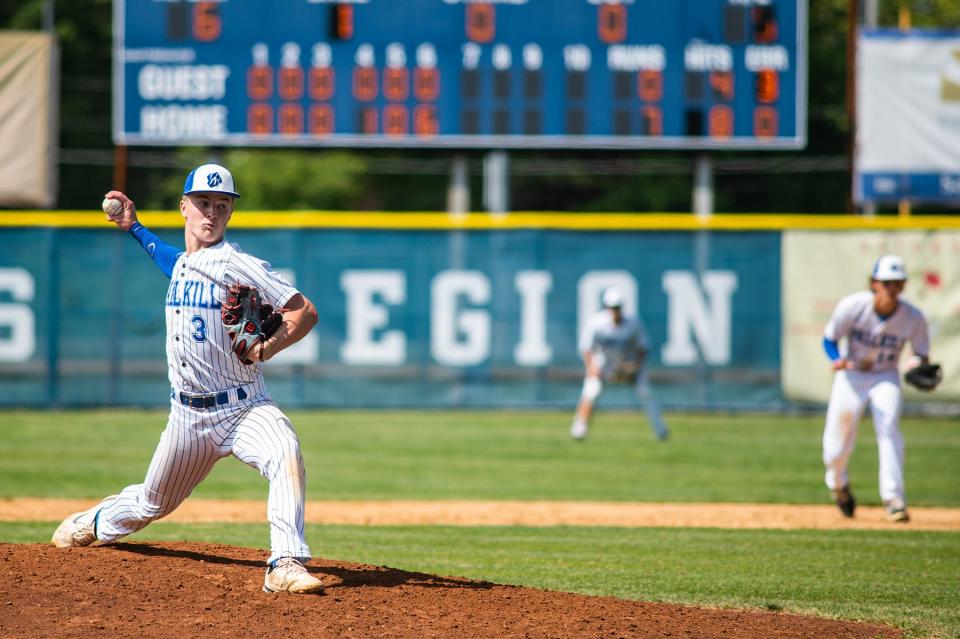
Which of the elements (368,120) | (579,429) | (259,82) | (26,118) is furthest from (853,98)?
(26,118)

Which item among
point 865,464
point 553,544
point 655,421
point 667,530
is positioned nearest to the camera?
point 553,544

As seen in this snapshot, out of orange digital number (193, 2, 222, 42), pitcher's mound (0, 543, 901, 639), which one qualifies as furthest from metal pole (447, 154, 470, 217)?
pitcher's mound (0, 543, 901, 639)

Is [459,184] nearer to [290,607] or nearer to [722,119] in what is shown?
[722,119]

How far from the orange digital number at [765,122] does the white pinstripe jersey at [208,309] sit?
Answer: 487 inches

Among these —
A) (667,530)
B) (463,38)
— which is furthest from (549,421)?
(667,530)

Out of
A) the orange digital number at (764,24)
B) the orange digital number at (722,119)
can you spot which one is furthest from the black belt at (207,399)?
the orange digital number at (764,24)

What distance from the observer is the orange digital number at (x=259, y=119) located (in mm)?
16656

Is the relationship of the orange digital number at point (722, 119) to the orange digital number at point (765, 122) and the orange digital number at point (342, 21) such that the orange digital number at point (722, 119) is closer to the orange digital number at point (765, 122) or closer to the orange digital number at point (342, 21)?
the orange digital number at point (765, 122)

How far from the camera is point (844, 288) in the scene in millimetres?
16625

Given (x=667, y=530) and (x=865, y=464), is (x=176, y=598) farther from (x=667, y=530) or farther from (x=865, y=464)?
(x=865, y=464)

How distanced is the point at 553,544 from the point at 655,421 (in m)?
6.16

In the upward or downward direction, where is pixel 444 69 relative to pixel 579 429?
upward

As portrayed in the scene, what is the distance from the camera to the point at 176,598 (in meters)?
5.25

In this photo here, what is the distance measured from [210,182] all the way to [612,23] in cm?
1208
